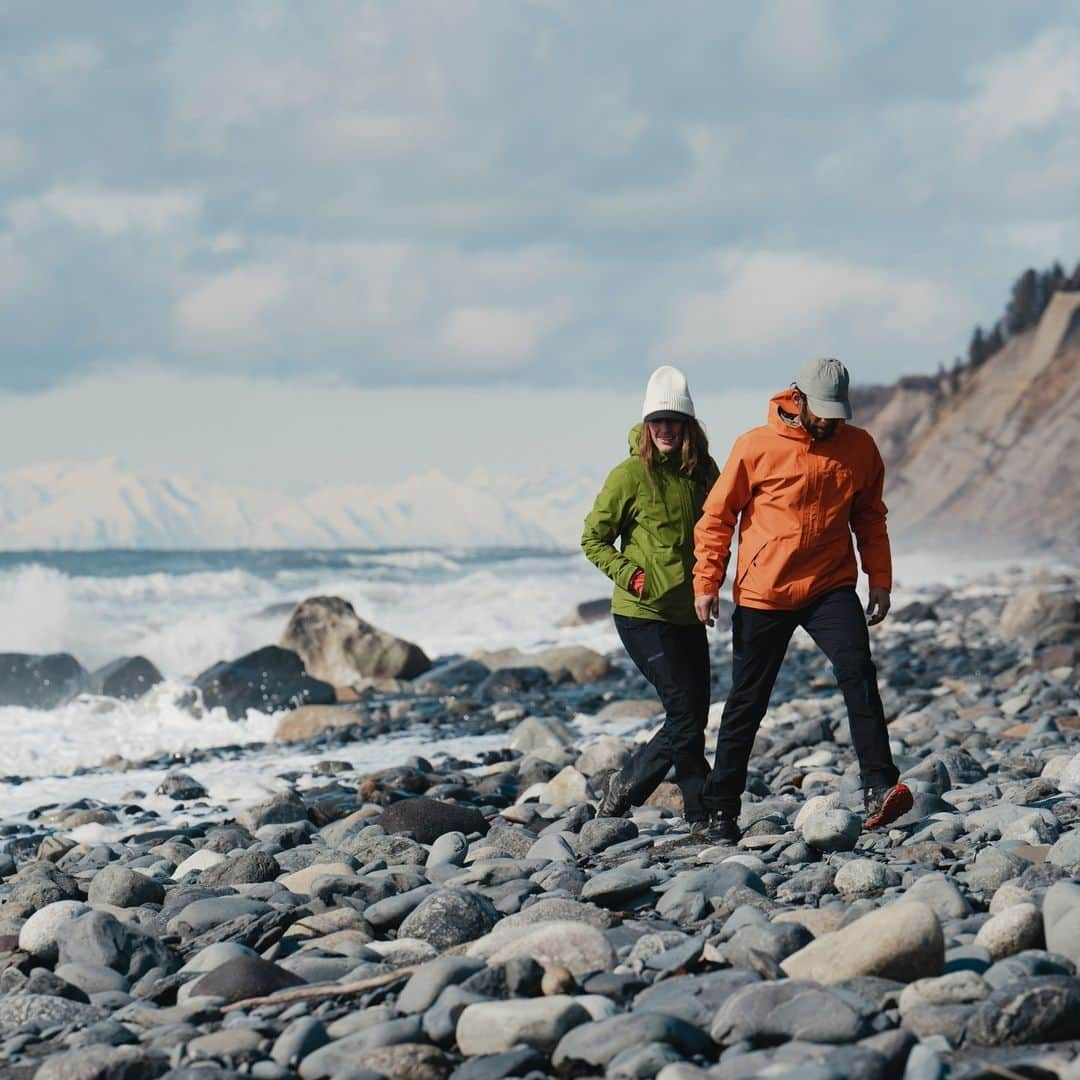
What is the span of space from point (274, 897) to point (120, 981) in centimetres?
101

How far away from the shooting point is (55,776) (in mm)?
10914

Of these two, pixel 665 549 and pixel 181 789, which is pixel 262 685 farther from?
pixel 665 549

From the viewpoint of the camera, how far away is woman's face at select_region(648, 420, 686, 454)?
579 centimetres

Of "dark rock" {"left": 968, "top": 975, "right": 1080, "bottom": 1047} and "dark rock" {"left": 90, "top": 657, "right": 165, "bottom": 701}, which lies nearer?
"dark rock" {"left": 968, "top": 975, "right": 1080, "bottom": 1047}

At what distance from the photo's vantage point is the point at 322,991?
4.04m

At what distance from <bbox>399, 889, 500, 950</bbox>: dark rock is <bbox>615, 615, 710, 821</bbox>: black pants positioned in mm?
1546

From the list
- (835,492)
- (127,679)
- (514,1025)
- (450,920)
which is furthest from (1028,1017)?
(127,679)

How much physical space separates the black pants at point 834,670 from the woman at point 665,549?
0.82ft

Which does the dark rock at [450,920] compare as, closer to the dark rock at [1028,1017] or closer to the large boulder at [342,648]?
the dark rock at [1028,1017]

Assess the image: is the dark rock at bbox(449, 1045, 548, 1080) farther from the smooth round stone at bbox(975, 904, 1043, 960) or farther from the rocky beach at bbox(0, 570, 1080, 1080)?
the smooth round stone at bbox(975, 904, 1043, 960)

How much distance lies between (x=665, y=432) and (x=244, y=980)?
2.76m

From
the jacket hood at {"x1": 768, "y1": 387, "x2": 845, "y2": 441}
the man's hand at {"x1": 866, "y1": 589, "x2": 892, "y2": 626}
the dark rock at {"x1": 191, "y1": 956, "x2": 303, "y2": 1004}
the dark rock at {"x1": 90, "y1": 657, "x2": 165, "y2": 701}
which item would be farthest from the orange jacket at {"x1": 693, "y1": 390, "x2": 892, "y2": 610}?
the dark rock at {"x1": 90, "y1": 657, "x2": 165, "y2": 701}

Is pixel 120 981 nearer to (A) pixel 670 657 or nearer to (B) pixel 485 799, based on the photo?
(A) pixel 670 657

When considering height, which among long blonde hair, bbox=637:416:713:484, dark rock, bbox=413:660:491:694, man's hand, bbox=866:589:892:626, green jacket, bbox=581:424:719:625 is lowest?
dark rock, bbox=413:660:491:694
